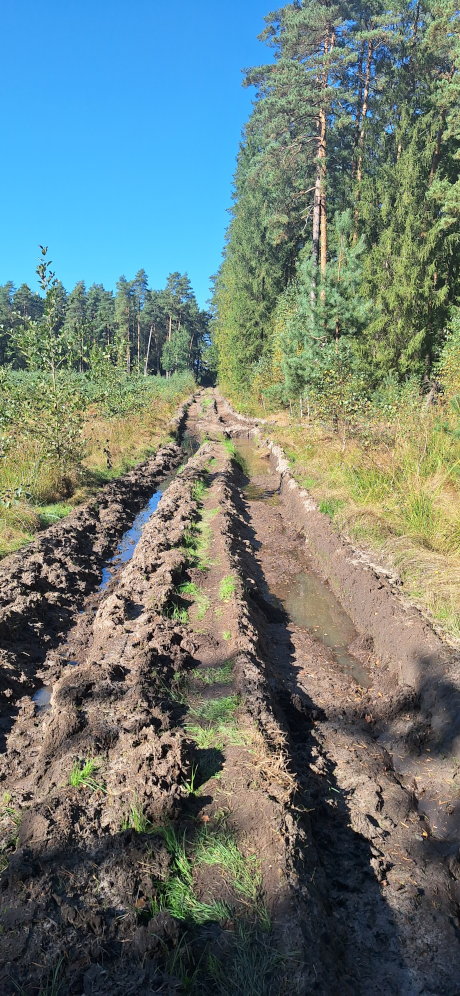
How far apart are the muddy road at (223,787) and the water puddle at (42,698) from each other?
0.9 inches

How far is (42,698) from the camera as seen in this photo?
491 cm

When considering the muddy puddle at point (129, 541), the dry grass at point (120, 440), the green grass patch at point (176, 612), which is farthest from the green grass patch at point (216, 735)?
the dry grass at point (120, 440)

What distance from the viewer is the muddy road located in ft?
7.97

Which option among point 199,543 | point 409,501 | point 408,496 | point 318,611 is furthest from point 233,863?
point 199,543

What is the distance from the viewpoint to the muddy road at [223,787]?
2430mm

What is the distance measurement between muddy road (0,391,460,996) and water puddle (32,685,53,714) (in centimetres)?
2

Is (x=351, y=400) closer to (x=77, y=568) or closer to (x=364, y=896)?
(x=77, y=568)

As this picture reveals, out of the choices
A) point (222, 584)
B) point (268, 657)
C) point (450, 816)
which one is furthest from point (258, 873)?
point (222, 584)

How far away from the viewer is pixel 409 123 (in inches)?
726

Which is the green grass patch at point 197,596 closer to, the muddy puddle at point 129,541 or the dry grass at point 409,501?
the muddy puddle at point 129,541

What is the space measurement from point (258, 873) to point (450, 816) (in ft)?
5.10

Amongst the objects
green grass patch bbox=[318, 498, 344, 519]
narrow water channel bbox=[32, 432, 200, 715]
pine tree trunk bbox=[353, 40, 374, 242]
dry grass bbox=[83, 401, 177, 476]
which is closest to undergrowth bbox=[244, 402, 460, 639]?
green grass patch bbox=[318, 498, 344, 519]

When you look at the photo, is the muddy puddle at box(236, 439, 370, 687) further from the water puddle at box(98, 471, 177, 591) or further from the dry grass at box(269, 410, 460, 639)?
the water puddle at box(98, 471, 177, 591)

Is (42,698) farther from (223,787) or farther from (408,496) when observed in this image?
(408,496)
